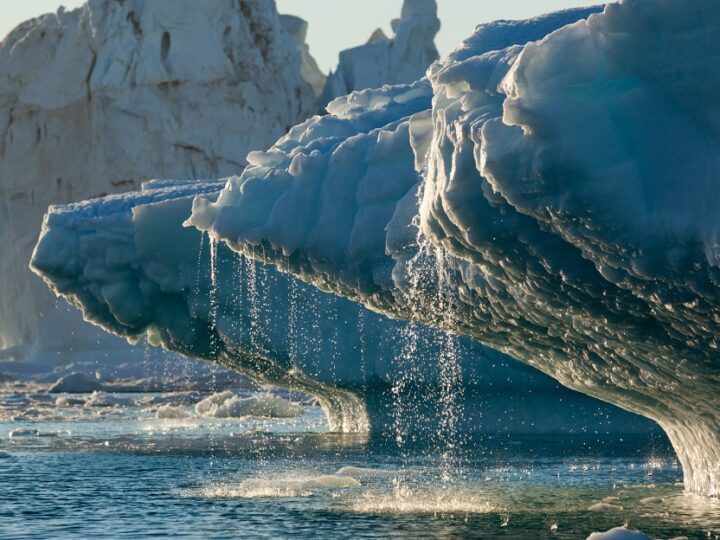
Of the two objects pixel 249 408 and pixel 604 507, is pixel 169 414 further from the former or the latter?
pixel 604 507

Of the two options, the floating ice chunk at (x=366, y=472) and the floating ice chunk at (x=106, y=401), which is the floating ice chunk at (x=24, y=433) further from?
the floating ice chunk at (x=106, y=401)

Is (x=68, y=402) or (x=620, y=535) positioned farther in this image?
(x=68, y=402)

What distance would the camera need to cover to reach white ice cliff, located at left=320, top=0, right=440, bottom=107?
57.0 meters

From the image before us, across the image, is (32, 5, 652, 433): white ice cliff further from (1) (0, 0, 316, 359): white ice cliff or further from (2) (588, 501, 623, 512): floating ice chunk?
(1) (0, 0, 316, 359): white ice cliff

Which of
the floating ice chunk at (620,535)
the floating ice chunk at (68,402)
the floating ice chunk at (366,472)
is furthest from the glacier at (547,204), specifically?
the floating ice chunk at (68,402)

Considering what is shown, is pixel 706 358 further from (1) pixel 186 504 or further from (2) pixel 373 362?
(2) pixel 373 362

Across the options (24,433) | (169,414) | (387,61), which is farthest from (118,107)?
(24,433)

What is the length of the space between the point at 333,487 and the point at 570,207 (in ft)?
25.2

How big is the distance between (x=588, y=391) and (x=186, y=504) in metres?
4.79

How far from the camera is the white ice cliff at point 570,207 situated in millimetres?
8883

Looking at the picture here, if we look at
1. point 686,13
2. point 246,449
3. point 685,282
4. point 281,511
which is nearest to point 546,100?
point 686,13

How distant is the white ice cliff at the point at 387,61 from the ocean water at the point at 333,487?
102ft

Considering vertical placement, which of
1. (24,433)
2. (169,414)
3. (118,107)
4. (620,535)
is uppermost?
(118,107)

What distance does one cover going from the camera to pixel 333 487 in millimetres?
16234
